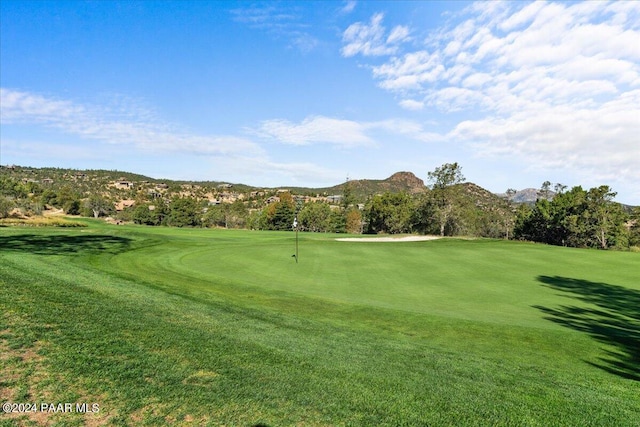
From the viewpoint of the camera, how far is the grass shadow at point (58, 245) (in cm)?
1791

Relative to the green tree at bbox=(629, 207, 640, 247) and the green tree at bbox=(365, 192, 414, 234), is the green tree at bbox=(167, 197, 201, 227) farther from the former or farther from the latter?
the green tree at bbox=(629, 207, 640, 247)

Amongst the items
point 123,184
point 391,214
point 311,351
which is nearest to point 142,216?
point 391,214

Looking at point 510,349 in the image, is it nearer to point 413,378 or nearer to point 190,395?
point 413,378

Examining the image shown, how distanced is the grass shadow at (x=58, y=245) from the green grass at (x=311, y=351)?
22.8ft

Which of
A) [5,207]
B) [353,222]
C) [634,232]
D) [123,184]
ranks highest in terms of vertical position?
[123,184]

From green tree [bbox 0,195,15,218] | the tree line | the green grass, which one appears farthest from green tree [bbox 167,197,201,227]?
the green grass

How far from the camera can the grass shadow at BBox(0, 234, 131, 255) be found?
17906mm

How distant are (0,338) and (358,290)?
12.1m

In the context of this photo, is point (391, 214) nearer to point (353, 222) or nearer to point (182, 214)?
point (353, 222)

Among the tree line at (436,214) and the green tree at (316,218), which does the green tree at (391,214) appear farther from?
the green tree at (316,218)

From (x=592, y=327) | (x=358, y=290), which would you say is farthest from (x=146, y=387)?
(x=592, y=327)

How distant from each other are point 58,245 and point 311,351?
69.2 feet

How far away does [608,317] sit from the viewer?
12.4 m

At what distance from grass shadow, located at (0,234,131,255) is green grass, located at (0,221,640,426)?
6954mm
